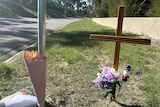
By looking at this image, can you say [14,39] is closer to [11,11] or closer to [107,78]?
[107,78]

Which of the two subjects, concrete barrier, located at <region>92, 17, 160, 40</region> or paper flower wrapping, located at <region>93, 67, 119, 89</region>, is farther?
concrete barrier, located at <region>92, 17, 160, 40</region>

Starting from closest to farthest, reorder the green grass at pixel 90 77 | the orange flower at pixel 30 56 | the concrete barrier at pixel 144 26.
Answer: the orange flower at pixel 30 56
the green grass at pixel 90 77
the concrete barrier at pixel 144 26

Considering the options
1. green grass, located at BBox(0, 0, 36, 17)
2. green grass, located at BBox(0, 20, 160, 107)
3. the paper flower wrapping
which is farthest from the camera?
green grass, located at BBox(0, 0, 36, 17)

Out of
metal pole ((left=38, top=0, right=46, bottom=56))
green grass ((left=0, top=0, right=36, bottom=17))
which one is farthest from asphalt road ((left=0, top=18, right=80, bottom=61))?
green grass ((left=0, top=0, right=36, bottom=17))

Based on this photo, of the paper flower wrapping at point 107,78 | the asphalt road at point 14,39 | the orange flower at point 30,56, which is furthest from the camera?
the asphalt road at point 14,39

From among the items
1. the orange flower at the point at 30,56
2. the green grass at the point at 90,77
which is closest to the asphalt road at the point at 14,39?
the green grass at the point at 90,77

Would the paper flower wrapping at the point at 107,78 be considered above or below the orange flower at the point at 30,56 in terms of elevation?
below

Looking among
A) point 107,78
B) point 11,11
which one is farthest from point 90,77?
point 11,11

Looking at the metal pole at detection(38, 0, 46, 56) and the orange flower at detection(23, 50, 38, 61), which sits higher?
the metal pole at detection(38, 0, 46, 56)

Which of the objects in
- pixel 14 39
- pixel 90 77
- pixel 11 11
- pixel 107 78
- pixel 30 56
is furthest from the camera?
pixel 11 11

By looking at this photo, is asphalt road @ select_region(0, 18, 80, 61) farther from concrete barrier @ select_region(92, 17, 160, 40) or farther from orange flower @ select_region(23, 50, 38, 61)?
concrete barrier @ select_region(92, 17, 160, 40)

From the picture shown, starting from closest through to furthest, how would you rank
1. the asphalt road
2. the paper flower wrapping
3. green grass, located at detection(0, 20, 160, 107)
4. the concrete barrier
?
the paper flower wrapping, green grass, located at detection(0, 20, 160, 107), the asphalt road, the concrete barrier

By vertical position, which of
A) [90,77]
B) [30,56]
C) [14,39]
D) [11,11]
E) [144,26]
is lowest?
[90,77]

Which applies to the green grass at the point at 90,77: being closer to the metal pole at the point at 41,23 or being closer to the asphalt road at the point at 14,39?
the metal pole at the point at 41,23
